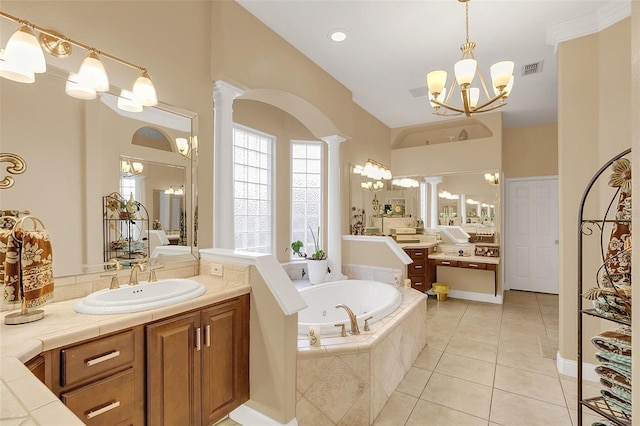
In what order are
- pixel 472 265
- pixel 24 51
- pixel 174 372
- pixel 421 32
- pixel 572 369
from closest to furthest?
1. pixel 24 51
2. pixel 174 372
3. pixel 572 369
4. pixel 421 32
5. pixel 472 265

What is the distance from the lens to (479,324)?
3844mm

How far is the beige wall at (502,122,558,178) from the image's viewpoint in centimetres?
526

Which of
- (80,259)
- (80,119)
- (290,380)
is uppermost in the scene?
(80,119)

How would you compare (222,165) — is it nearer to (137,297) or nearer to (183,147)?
(183,147)

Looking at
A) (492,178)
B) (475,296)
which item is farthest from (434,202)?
(475,296)

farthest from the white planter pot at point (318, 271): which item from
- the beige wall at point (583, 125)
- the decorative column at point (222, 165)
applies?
the beige wall at point (583, 125)

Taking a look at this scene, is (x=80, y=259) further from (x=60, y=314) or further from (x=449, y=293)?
(x=449, y=293)

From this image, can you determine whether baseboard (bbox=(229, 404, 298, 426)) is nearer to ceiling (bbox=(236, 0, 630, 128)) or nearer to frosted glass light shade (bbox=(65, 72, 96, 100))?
frosted glass light shade (bbox=(65, 72, 96, 100))

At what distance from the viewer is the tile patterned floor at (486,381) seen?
2.09m

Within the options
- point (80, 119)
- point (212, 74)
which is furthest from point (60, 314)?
point (212, 74)

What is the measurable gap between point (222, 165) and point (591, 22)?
352cm

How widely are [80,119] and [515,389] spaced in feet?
12.3

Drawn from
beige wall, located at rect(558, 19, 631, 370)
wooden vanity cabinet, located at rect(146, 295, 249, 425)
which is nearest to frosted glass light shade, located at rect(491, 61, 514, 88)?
beige wall, located at rect(558, 19, 631, 370)

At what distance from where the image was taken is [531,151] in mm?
5430
